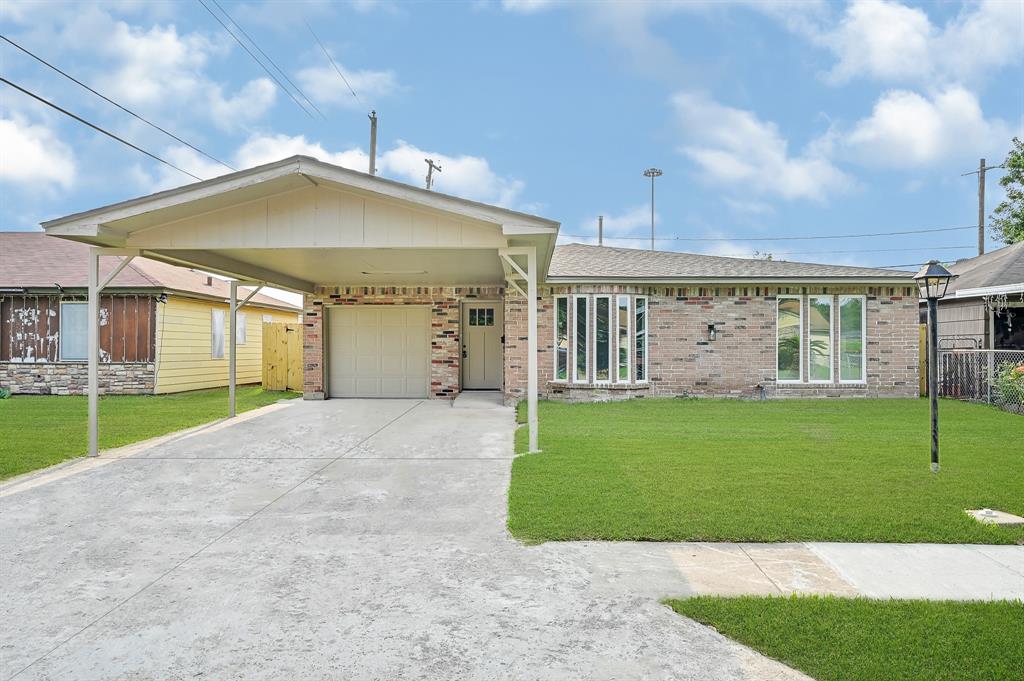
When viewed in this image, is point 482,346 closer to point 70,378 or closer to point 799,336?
point 799,336

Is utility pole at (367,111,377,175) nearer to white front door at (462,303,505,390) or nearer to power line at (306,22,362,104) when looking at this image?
power line at (306,22,362,104)

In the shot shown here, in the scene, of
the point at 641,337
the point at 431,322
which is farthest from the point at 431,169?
the point at 641,337

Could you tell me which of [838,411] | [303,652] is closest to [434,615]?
[303,652]

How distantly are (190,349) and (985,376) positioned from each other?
1973 cm

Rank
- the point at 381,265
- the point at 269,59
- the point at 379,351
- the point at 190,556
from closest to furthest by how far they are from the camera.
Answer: the point at 190,556
the point at 381,265
the point at 379,351
the point at 269,59

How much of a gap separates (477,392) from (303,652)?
12.3m

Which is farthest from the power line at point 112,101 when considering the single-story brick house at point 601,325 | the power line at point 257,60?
the single-story brick house at point 601,325

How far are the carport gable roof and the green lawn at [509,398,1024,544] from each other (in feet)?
9.14

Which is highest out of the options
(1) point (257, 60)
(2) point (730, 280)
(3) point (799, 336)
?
(1) point (257, 60)

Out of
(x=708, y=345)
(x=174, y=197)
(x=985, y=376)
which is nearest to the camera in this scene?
(x=174, y=197)

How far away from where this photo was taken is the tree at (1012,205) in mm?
25172

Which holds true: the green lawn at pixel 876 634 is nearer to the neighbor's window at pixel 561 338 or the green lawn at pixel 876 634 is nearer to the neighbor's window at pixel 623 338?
the neighbor's window at pixel 623 338

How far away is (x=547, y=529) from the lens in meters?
5.03

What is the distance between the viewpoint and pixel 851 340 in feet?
47.3
